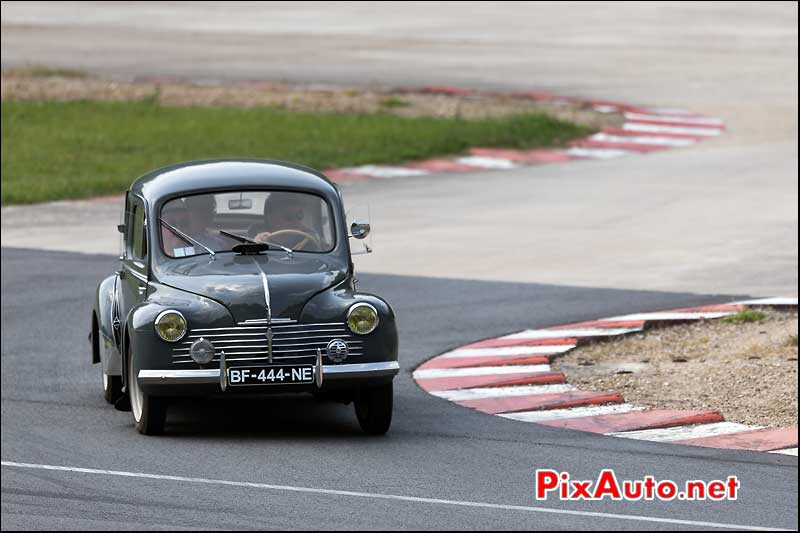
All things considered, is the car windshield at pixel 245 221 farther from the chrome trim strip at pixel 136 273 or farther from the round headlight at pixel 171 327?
the round headlight at pixel 171 327

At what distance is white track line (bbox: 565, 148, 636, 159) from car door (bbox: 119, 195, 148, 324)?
54.4ft

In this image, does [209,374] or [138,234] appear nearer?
[209,374]

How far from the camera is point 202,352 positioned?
414 inches

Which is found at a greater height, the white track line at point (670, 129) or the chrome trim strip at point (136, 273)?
the white track line at point (670, 129)

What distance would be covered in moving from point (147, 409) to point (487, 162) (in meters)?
17.2

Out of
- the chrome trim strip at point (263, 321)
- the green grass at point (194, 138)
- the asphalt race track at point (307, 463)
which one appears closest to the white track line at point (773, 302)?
the asphalt race track at point (307, 463)

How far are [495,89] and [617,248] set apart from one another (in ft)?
48.1

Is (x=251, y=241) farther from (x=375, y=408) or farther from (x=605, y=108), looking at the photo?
(x=605, y=108)

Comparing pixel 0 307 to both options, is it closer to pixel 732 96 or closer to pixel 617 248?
pixel 617 248

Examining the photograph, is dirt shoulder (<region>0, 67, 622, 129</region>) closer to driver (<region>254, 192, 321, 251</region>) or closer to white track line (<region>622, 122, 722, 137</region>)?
white track line (<region>622, 122, 722, 137</region>)

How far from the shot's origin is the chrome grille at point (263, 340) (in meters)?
10.5

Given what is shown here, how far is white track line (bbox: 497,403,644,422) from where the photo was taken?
12.1 metres

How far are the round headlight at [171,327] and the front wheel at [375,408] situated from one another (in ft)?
4.17

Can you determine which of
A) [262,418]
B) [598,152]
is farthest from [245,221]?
[598,152]
